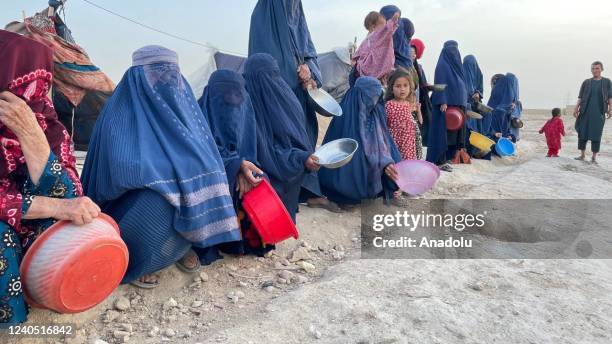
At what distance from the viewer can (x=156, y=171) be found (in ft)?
7.22

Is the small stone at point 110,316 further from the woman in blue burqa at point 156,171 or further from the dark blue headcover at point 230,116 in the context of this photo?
the dark blue headcover at point 230,116

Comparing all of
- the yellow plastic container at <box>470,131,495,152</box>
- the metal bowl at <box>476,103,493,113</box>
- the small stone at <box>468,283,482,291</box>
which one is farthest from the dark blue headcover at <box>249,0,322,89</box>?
the metal bowl at <box>476,103,493,113</box>

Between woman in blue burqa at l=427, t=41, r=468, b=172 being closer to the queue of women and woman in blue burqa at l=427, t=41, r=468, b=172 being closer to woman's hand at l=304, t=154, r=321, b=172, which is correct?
the queue of women

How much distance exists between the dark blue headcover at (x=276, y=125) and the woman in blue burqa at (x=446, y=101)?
11.3 feet

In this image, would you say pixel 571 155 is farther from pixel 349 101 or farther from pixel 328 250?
pixel 328 250

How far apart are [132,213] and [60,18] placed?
4.11 meters

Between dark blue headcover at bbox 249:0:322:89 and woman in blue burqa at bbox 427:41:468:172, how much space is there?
8.64 ft

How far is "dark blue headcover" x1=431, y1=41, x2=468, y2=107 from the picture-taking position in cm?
638

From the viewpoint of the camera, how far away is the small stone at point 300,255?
9.98ft

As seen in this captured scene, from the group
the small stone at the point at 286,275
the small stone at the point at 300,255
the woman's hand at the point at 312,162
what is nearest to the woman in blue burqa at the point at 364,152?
the woman's hand at the point at 312,162

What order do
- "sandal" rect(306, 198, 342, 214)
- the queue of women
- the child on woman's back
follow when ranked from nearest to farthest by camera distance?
1. the queue of women
2. "sandal" rect(306, 198, 342, 214)
3. the child on woman's back

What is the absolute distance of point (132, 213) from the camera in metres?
2.20

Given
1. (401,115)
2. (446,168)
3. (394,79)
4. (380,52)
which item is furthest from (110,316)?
(446,168)

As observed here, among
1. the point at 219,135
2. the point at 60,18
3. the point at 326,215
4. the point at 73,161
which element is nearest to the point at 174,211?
the point at 73,161
